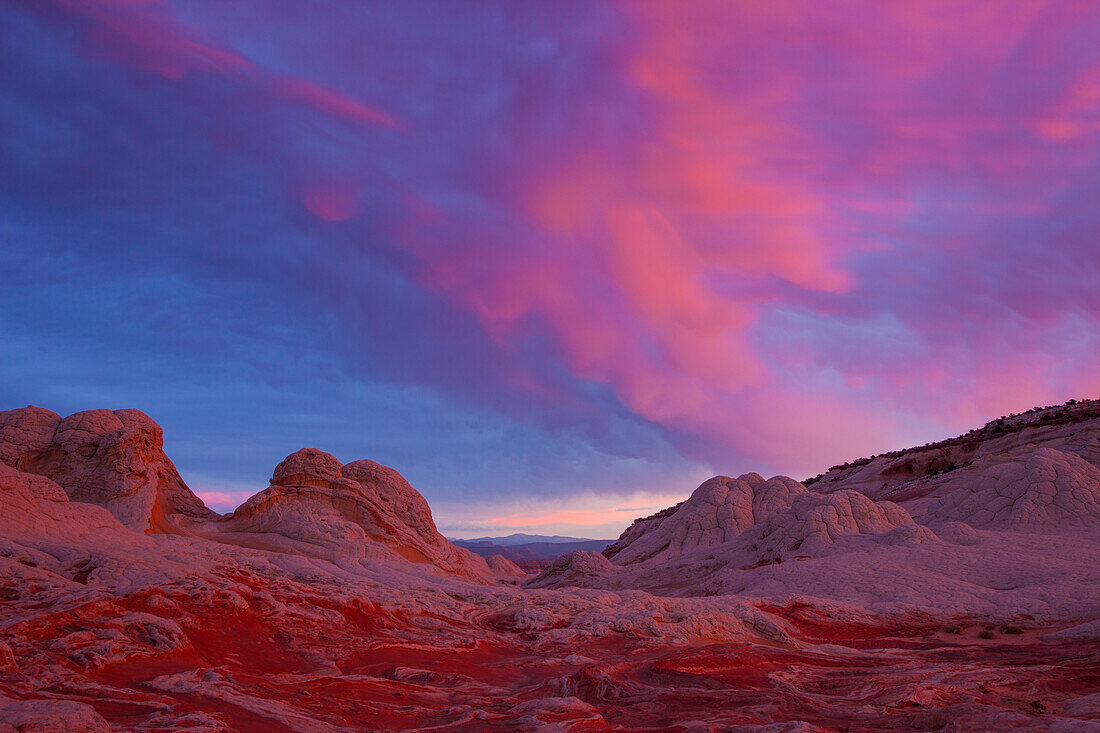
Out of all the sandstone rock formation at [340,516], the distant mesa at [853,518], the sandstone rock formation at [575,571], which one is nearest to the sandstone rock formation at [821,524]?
the distant mesa at [853,518]

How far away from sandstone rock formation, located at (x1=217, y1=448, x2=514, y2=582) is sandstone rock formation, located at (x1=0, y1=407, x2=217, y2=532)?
326cm

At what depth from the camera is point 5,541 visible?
49.9ft

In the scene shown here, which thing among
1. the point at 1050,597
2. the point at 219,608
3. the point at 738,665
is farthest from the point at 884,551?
the point at 219,608

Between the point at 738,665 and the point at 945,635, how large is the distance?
8.52 m

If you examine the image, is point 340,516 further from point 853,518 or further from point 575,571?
point 853,518

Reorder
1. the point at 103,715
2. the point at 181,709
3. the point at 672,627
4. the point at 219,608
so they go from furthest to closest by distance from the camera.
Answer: the point at 672,627, the point at 219,608, the point at 181,709, the point at 103,715

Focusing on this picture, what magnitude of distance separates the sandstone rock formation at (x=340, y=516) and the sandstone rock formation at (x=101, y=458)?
10.7 feet

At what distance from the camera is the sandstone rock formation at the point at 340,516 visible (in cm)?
2856

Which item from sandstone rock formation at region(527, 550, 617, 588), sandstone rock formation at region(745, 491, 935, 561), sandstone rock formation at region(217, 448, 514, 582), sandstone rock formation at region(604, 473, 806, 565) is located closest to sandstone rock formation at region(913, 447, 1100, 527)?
sandstone rock formation at region(745, 491, 935, 561)

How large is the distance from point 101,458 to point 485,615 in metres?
19.4

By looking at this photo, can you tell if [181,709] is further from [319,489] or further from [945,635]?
[319,489]

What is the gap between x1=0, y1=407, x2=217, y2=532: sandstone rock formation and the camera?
26906 millimetres

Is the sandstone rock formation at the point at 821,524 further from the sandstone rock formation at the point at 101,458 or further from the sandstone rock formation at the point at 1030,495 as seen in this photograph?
the sandstone rock formation at the point at 101,458

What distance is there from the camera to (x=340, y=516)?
3198cm
